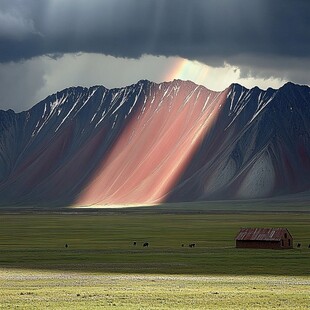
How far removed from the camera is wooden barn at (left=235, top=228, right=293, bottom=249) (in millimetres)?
88188

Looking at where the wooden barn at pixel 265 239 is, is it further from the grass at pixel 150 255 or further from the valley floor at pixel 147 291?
the valley floor at pixel 147 291

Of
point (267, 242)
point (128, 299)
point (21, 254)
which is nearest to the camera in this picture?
point (128, 299)

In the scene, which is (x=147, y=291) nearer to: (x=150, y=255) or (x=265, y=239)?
(x=150, y=255)

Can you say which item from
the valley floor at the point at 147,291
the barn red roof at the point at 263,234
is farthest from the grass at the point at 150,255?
the valley floor at the point at 147,291

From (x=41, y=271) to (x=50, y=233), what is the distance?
63.6 m

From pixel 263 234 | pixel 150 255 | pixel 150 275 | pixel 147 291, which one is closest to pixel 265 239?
pixel 263 234

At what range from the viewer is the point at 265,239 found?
8931 cm

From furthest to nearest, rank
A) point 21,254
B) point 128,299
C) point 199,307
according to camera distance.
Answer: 1. point 21,254
2. point 128,299
3. point 199,307

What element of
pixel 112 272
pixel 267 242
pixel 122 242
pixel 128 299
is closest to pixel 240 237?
pixel 267 242

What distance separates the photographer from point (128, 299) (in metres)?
39.6

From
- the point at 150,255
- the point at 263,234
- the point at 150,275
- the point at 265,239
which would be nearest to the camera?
the point at 150,275

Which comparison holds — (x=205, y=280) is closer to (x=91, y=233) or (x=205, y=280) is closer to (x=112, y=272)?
(x=112, y=272)

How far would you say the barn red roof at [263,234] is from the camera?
8831 cm

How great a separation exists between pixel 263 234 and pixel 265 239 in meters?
0.72
